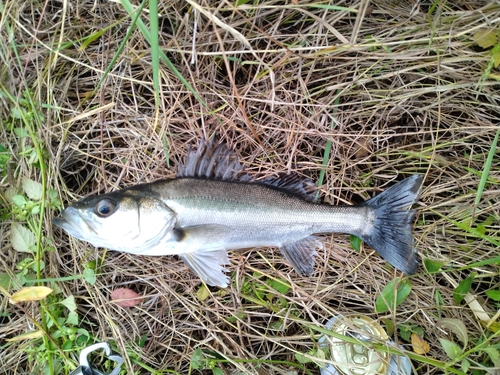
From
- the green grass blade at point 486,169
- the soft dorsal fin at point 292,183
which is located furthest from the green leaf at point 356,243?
the green grass blade at point 486,169

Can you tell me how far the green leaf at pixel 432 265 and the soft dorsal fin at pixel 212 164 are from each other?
144 centimetres

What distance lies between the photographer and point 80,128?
9.32 ft

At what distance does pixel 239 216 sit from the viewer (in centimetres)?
252

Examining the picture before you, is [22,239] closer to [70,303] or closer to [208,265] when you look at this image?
[70,303]

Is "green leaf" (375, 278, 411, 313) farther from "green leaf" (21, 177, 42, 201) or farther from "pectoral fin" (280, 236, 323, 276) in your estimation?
"green leaf" (21, 177, 42, 201)

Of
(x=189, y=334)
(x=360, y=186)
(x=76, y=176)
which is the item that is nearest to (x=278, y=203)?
(x=360, y=186)

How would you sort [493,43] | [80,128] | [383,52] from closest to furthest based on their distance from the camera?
[493,43] < [383,52] < [80,128]

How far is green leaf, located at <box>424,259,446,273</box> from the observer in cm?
252

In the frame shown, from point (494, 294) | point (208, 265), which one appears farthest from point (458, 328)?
point (208, 265)

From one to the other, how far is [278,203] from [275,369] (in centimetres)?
126

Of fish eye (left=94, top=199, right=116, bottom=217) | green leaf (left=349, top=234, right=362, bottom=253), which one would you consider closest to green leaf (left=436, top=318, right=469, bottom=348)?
green leaf (left=349, top=234, right=362, bottom=253)

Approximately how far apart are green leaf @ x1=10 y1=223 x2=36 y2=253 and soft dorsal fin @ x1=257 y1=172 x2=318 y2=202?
1.78 m

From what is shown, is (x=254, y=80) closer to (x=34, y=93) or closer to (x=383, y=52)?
(x=383, y=52)

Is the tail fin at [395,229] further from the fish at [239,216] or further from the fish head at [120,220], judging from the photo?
the fish head at [120,220]
